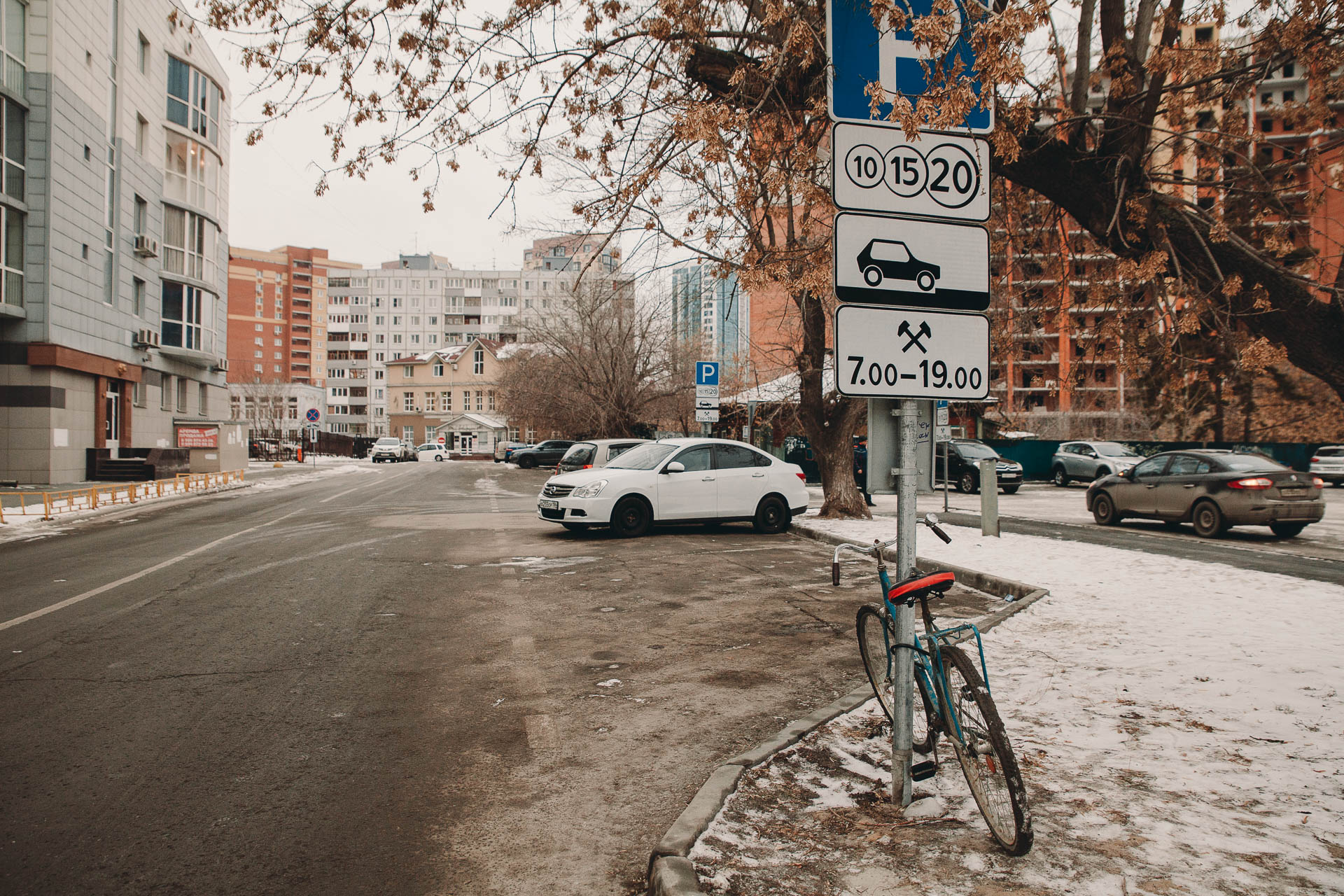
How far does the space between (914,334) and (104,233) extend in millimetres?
34796

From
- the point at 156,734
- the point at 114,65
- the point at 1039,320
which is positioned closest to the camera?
the point at 156,734

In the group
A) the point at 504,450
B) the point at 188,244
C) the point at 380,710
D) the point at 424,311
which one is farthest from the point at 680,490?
the point at 424,311

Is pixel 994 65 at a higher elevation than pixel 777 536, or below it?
higher

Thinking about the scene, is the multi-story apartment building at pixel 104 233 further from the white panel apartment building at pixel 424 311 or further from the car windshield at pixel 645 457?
the white panel apartment building at pixel 424 311

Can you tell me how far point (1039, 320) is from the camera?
9.77 metres

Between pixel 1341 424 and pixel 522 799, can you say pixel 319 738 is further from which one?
pixel 1341 424

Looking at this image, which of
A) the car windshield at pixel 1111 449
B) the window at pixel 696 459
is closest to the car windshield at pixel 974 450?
the car windshield at pixel 1111 449

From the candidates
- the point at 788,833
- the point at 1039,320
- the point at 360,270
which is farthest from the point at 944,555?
the point at 360,270

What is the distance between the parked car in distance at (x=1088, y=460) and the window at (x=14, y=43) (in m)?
37.3

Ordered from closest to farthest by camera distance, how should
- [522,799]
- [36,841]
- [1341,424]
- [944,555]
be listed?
1. [36,841]
2. [522,799]
3. [944,555]
4. [1341,424]

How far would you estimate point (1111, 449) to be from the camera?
109 feet

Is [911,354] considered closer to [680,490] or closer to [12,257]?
[680,490]

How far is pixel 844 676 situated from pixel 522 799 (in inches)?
110

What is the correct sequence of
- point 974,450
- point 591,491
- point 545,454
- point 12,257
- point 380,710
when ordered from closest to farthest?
point 380,710, point 591,491, point 12,257, point 974,450, point 545,454
